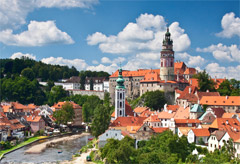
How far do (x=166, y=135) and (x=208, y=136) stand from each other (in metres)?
4.51

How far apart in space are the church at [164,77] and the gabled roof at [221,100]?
12595mm

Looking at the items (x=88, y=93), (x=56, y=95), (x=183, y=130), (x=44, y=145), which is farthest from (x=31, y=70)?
(x=183, y=130)

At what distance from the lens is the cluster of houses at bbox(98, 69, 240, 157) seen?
33844mm

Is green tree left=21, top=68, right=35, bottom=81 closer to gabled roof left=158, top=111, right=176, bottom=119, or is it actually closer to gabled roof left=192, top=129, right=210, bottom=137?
gabled roof left=158, top=111, right=176, bottom=119

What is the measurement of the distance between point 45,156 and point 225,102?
24480 mm

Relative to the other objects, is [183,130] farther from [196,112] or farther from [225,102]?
[225,102]

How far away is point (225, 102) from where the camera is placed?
153ft

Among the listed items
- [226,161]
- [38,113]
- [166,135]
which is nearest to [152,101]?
[38,113]

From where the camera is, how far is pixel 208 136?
113 feet

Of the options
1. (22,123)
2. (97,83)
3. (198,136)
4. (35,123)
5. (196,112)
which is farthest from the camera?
(97,83)

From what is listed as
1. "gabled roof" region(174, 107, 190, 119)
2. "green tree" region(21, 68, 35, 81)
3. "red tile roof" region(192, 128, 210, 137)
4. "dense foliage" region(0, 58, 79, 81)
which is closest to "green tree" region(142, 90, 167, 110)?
"gabled roof" region(174, 107, 190, 119)

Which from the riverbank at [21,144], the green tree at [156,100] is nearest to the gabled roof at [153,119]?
the green tree at [156,100]

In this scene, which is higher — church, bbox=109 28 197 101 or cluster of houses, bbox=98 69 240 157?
church, bbox=109 28 197 101

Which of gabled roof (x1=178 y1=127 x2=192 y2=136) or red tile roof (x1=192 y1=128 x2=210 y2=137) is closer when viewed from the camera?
red tile roof (x1=192 y1=128 x2=210 y2=137)
